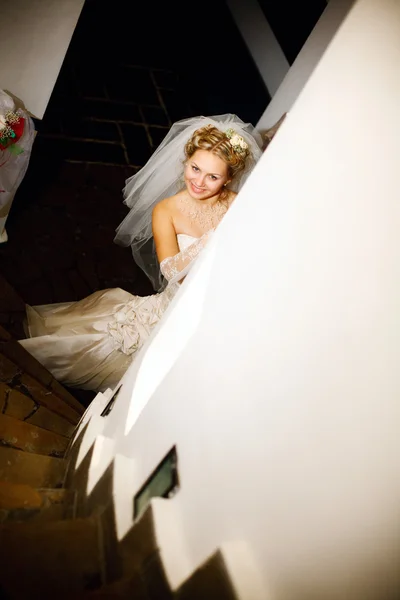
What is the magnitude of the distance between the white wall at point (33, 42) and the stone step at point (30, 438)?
2.63 meters

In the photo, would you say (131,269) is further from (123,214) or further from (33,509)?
(33,509)

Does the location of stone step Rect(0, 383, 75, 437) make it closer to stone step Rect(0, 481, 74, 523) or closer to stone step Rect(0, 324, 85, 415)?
stone step Rect(0, 324, 85, 415)

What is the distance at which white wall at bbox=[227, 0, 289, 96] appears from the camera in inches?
204

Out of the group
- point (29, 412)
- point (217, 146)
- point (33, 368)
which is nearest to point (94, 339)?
point (33, 368)

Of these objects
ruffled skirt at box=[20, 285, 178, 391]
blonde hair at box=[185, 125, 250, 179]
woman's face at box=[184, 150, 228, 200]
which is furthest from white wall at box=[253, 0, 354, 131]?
ruffled skirt at box=[20, 285, 178, 391]

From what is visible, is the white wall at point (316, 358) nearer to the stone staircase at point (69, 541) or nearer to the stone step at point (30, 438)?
the stone staircase at point (69, 541)

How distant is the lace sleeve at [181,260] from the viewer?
100 inches

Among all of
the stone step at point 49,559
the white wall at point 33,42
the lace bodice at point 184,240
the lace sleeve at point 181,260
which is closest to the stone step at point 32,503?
the stone step at point 49,559

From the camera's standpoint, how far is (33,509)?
161cm

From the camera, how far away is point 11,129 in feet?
9.70

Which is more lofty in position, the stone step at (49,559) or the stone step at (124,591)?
the stone step at (124,591)

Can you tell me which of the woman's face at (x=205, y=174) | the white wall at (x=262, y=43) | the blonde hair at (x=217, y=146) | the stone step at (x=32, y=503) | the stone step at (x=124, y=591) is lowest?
the stone step at (x=32, y=503)

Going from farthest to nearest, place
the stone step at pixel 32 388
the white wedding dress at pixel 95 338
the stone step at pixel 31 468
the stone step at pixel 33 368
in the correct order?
the white wedding dress at pixel 95 338 < the stone step at pixel 33 368 < the stone step at pixel 32 388 < the stone step at pixel 31 468

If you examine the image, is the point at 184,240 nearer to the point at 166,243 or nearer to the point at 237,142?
the point at 166,243
